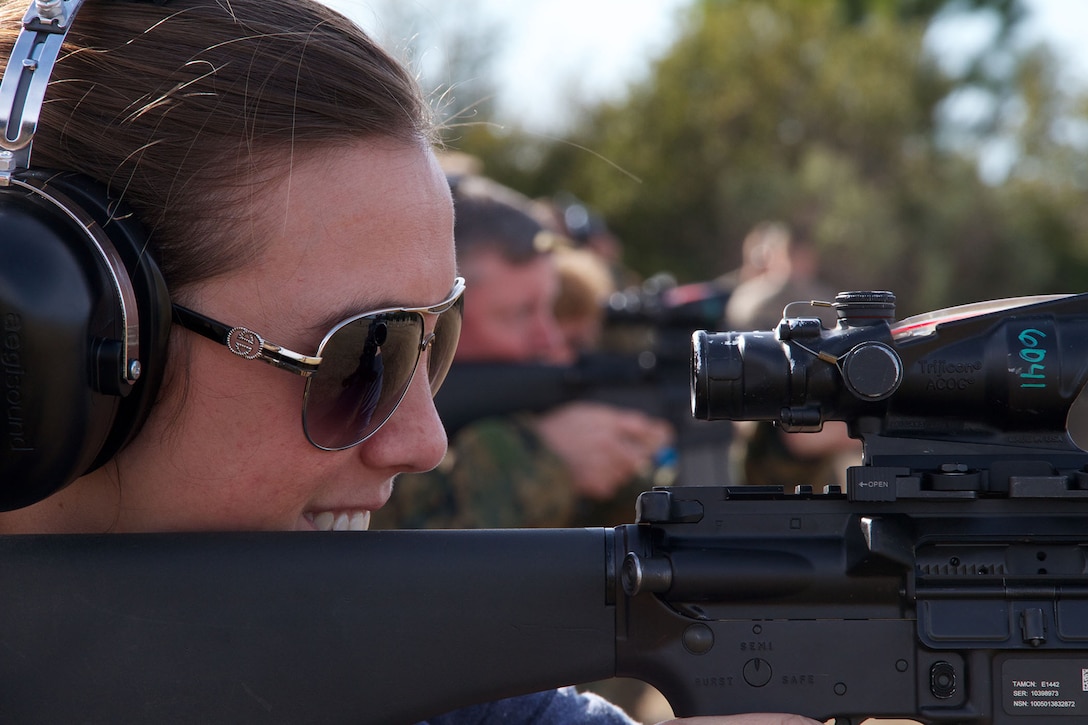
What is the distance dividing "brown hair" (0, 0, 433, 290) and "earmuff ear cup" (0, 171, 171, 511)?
0.10m

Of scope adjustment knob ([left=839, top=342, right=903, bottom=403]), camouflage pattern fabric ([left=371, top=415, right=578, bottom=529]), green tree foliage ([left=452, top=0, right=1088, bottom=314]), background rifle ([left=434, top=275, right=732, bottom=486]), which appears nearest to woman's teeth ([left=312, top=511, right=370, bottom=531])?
scope adjustment knob ([left=839, top=342, right=903, bottom=403])

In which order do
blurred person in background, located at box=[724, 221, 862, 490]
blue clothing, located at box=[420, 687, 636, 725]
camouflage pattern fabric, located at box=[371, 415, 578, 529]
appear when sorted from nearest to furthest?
blue clothing, located at box=[420, 687, 636, 725] < camouflage pattern fabric, located at box=[371, 415, 578, 529] < blurred person in background, located at box=[724, 221, 862, 490]

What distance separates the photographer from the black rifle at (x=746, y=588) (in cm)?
141

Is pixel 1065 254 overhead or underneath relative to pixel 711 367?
overhead

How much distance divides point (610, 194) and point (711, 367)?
22218 mm

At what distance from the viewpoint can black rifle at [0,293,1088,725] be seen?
4.62ft

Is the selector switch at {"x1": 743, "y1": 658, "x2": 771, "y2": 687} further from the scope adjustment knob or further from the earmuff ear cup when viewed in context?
the earmuff ear cup

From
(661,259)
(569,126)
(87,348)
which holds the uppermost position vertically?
(569,126)

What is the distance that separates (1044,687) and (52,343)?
53.9 inches


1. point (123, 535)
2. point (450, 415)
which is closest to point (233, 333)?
point (123, 535)

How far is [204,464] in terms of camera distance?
1460mm

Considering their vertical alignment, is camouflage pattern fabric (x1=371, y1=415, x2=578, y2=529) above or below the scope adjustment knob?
below

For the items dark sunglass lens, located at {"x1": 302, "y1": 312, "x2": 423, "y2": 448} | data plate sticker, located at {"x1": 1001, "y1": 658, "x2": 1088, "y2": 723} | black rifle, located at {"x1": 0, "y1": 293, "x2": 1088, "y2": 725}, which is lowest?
data plate sticker, located at {"x1": 1001, "y1": 658, "x2": 1088, "y2": 723}

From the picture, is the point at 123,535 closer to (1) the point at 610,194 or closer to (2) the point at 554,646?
(2) the point at 554,646
